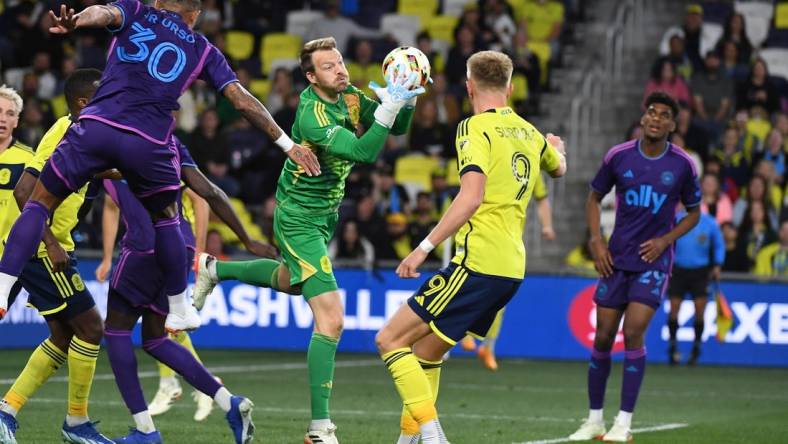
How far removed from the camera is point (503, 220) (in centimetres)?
866

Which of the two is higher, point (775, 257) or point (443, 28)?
point (443, 28)

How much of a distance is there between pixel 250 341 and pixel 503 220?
11017 millimetres

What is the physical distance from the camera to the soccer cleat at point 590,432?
10570mm

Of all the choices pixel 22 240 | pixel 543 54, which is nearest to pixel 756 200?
pixel 543 54

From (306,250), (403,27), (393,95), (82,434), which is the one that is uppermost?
(403,27)

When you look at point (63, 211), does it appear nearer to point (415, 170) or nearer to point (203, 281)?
point (203, 281)

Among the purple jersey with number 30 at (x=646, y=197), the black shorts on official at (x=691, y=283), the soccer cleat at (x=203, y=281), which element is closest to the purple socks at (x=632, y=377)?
the purple jersey with number 30 at (x=646, y=197)

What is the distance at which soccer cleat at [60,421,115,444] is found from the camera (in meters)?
9.27

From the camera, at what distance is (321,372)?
9117mm

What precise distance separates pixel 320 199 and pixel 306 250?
353 mm

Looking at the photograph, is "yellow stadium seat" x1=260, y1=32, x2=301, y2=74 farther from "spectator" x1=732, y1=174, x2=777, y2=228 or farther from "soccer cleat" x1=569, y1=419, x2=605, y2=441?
"soccer cleat" x1=569, y1=419, x2=605, y2=441

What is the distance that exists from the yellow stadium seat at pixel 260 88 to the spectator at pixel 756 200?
820 centimetres

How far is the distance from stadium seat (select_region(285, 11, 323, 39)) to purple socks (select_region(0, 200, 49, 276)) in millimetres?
18293

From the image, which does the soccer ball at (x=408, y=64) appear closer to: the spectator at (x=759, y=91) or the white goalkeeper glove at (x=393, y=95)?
the white goalkeeper glove at (x=393, y=95)
